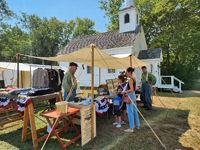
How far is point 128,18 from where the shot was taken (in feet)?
43.4

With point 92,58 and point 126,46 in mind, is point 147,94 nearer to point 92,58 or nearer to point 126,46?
point 92,58

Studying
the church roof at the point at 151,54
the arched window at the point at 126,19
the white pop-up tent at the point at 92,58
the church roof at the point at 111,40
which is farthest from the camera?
the arched window at the point at 126,19

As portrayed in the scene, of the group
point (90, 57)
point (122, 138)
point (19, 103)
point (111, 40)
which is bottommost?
point (122, 138)

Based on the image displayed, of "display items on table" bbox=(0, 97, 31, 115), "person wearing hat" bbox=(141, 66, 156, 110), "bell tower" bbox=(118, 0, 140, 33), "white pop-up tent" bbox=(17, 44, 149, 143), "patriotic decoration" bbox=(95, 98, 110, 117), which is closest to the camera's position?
"display items on table" bbox=(0, 97, 31, 115)

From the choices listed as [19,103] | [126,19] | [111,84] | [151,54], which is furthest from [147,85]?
[126,19]

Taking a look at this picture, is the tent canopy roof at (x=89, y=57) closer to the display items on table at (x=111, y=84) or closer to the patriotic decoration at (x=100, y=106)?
the display items on table at (x=111, y=84)

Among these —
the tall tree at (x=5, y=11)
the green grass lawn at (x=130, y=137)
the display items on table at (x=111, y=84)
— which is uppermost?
the tall tree at (x=5, y=11)

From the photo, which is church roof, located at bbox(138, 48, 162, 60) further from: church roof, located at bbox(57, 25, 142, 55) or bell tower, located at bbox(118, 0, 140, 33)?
bell tower, located at bbox(118, 0, 140, 33)

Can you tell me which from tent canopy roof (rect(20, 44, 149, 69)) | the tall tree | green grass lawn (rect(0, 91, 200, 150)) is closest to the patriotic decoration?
green grass lawn (rect(0, 91, 200, 150))

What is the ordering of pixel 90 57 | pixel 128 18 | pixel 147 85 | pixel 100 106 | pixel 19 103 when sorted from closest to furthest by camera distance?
pixel 19 103 < pixel 100 106 < pixel 90 57 < pixel 147 85 < pixel 128 18

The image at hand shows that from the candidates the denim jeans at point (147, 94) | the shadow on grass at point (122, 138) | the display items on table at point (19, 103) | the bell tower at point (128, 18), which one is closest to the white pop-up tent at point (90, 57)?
the denim jeans at point (147, 94)

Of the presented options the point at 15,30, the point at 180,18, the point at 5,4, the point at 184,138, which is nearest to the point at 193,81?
the point at 180,18

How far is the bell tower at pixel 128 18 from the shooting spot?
42.2 feet

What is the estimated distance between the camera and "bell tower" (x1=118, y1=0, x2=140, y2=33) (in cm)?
1287
